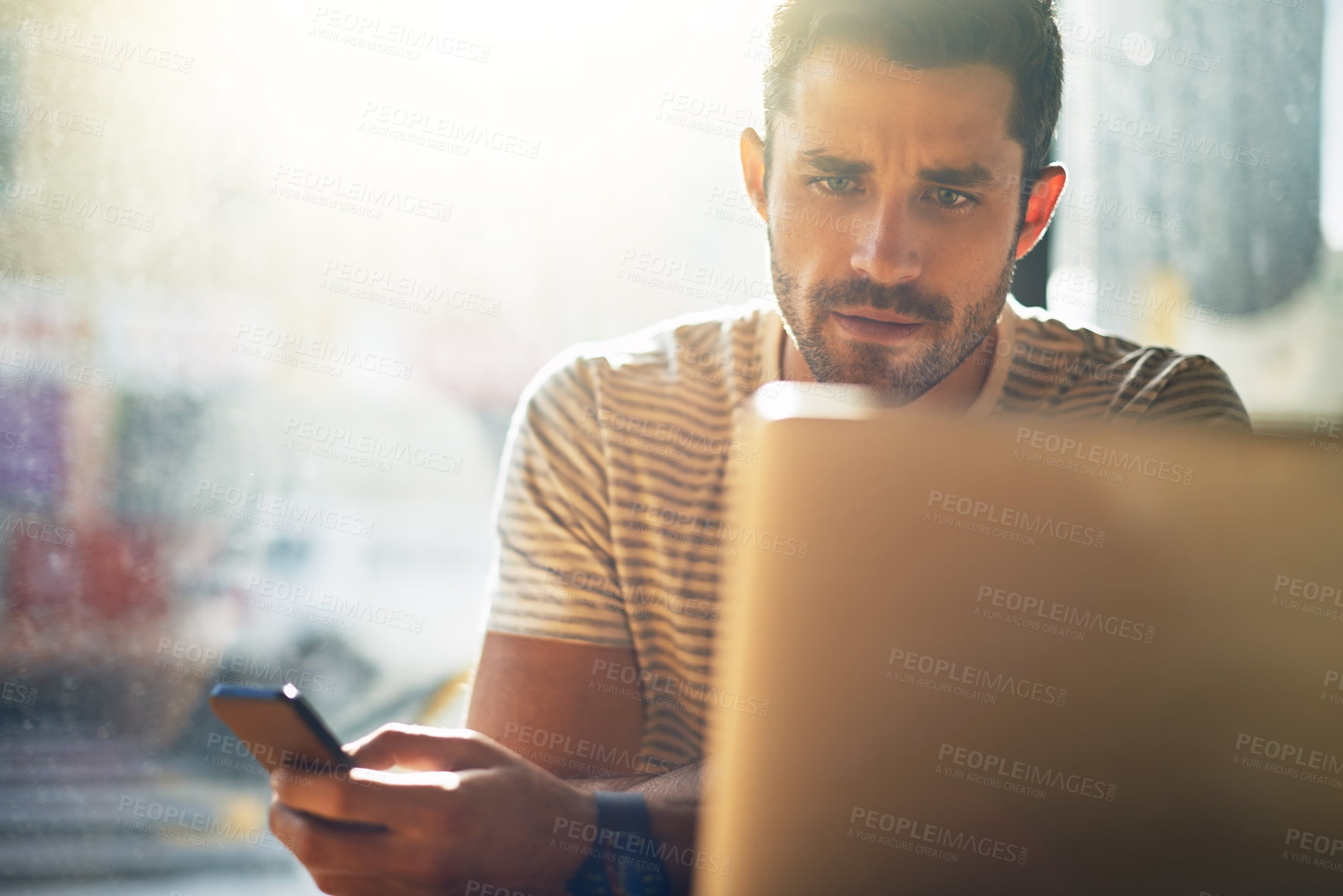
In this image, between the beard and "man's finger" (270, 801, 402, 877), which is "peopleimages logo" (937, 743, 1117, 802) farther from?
the beard

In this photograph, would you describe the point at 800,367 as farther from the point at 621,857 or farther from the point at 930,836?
the point at 930,836

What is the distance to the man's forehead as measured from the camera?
3.59 ft

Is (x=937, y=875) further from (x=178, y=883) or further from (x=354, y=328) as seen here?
(x=178, y=883)

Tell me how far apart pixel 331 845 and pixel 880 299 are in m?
0.85

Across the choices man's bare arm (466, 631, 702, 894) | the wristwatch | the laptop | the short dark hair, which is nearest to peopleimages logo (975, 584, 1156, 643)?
the laptop

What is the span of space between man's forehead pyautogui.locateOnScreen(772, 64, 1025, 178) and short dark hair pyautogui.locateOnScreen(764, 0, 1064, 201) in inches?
0.8

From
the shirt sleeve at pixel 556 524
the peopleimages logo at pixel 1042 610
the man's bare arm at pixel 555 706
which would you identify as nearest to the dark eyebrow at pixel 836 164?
the shirt sleeve at pixel 556 524

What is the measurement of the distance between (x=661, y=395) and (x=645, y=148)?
1.69 feet

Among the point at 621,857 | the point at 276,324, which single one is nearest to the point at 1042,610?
the point at 621,857

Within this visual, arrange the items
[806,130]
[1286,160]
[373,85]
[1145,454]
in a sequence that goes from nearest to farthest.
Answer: [1145,454]
[806,130]
[373,85]
[1286,160]

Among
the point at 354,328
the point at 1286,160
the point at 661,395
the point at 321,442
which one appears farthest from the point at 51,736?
the point at 1286,160

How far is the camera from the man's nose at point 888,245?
111 cm

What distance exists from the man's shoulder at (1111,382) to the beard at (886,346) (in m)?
0.10

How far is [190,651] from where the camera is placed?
134 cm
